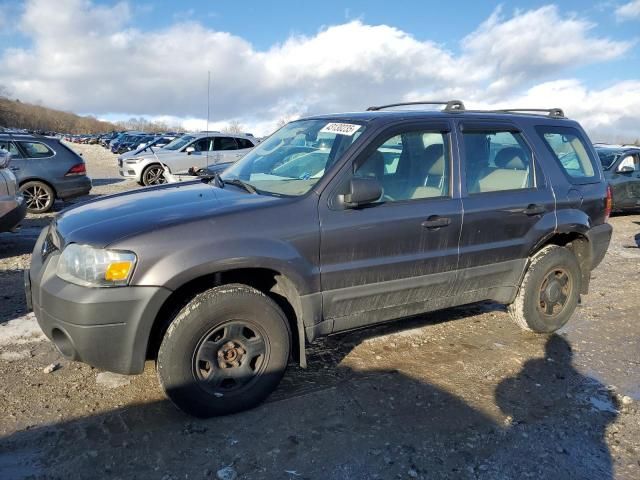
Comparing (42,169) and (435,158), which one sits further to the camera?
(42,169)

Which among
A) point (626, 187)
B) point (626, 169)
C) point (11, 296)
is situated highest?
point (626, 169)

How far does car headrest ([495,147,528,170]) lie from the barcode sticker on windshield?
4.24ft

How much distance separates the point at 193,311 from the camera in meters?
2.90

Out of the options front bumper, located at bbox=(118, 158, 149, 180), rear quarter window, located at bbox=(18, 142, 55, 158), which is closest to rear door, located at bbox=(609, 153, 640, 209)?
rear quarter window, located at bbox=(18, 142, 55, 158)

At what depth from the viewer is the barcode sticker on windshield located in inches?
143

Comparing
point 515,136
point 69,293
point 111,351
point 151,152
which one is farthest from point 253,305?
point 151,152

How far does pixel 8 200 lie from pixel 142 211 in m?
3.92

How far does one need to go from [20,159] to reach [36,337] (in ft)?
24.8

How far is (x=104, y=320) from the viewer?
273 centimetres

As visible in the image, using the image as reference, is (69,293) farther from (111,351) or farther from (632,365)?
(632,365)

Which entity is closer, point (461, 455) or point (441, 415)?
point (461, 455)

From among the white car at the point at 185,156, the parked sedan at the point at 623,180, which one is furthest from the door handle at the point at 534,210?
the white car at the point at 185,156

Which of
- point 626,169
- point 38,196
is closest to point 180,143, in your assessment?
point 38,196

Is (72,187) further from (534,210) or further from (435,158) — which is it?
(534,210)
